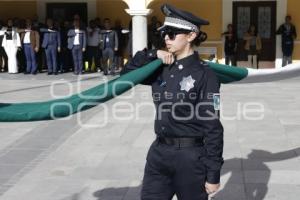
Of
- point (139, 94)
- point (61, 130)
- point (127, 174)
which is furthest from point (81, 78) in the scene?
point (127, 174)

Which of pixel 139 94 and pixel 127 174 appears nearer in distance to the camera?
pixel 127 174

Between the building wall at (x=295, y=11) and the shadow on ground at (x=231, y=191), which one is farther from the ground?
the building wall at (x=295, y=11)

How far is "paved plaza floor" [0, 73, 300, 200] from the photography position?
6693mm

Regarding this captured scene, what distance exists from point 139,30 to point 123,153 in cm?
955

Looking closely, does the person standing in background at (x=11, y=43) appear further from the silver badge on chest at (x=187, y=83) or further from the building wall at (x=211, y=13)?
the silver badge on chest at (x=187, y=83)

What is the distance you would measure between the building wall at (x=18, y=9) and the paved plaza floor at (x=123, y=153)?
7196mm

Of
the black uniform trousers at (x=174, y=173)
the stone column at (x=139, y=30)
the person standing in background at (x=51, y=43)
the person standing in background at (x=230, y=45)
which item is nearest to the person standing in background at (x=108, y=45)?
the stone column at (x=139, y=30)

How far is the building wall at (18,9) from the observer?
66.6 feet

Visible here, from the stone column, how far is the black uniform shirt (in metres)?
13.2

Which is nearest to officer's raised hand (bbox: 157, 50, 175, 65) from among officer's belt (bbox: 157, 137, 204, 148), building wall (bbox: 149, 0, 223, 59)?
officer's belt (bbox: 157, 137, 204, 148)

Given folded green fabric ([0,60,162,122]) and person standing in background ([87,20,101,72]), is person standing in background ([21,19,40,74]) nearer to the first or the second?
person standing in background ([87,20,101,72])

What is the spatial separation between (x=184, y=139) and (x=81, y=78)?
13.7 meters

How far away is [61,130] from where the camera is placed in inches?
403

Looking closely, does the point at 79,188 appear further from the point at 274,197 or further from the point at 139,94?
the point at 139,94
